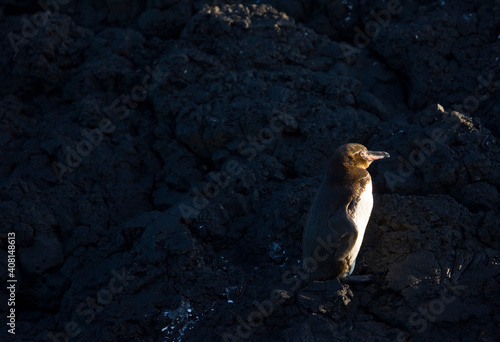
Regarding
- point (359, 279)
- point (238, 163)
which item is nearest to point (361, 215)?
point (359, 279)

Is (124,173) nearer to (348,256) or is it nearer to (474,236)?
(348,256)

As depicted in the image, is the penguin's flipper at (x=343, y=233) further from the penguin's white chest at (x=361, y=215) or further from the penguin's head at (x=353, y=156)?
the penguin's head at (x=353, y=156)

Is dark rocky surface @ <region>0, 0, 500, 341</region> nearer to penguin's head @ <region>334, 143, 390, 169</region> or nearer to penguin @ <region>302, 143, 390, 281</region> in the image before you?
penguin @ <region>302, 143, 390, 281</region>

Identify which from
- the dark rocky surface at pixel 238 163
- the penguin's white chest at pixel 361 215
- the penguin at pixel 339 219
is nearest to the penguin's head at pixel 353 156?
the penguin at pixel 339 219

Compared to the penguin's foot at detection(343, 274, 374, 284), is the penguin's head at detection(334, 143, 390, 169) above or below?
above

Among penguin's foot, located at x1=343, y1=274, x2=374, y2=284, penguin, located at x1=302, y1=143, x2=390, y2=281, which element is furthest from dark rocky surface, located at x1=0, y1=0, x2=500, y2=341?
penguin, located at x1=302, y1=143, x2=390, y2=281

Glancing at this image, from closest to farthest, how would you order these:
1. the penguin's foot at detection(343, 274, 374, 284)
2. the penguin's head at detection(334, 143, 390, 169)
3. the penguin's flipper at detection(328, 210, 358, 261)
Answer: the penguin's flipper at detection(328, 210, 358, 261)
the penguin's foot at detection(343, 274, 374, 284)
the penguin's head at detection(334, 143, 390, 169)

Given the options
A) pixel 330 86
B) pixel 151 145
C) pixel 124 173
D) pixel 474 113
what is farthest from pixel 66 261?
pixel 474 113

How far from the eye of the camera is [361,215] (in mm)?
5621

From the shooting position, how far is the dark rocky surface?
18.0ft

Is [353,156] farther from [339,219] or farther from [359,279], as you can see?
[359,279]

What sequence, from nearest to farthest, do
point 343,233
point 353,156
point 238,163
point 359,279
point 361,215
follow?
point 343,233 → point 359,279 → point 361,215 → point 353,156 → point 238,163

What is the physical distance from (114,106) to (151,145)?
86 cm

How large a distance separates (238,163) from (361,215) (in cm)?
207
